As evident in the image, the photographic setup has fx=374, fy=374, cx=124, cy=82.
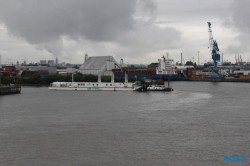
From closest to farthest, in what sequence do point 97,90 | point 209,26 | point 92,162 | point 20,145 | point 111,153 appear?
1. point 92,162
2. point 111,153
3. point 20,145
4. point 97,90
5. point 209,26

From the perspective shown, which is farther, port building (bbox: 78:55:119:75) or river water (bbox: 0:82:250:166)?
port building (bbox: 78:55:119:75)

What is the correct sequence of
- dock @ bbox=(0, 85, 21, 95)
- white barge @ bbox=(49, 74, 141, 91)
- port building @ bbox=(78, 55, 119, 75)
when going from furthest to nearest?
port building @ bbox=(78, 55, 119, 75)
white barge @ bbox=(49, 74, 141, 91)
dock @ bbox=(0, 85, 21, 95)

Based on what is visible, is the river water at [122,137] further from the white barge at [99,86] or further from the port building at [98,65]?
the port building at [98,65]

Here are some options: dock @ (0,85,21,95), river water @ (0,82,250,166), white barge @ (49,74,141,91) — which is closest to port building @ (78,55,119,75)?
white barge @ (49,74,141,91)

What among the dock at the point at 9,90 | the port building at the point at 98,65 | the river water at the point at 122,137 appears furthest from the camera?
the port building at the point at 98,65

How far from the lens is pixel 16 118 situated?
1983 centimetres

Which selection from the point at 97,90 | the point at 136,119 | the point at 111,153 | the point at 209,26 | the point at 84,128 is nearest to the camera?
the point at 111,153

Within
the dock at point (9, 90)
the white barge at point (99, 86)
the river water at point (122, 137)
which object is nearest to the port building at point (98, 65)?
the white barge at point (99, 86)

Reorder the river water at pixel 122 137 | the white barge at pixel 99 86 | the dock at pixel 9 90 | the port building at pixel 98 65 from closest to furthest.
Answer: the river water at pixel 122 137 → the dock at pixel 9 90 → the white barge at pixel 99 86 → the port building at pixel 98 65

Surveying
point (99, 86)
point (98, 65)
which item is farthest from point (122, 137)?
point (98, 65)

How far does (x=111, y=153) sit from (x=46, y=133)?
4176 mm

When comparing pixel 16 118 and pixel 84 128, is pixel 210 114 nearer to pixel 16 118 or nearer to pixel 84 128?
pixel 84 128

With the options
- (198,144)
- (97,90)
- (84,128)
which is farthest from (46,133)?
(97,90)

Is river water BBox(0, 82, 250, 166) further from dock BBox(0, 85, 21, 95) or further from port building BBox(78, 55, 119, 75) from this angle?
port building BBox(78, 55, 119, 75)
